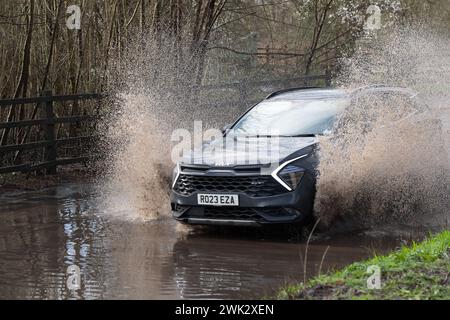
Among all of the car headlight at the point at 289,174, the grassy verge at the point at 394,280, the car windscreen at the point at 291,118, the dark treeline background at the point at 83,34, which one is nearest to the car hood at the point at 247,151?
the car headlight at the point at 289,174

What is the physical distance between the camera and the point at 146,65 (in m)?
17.1

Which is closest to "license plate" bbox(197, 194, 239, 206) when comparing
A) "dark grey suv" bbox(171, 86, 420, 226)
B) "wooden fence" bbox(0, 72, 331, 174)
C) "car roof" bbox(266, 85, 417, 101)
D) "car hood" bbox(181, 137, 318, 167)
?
"dark grey suv" bbox(171, 86, 420, 226)

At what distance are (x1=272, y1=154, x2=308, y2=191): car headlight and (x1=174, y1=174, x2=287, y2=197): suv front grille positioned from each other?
54 millimetres

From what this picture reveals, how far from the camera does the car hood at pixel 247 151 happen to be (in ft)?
30.7

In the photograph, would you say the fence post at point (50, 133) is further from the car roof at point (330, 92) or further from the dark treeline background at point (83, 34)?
the car roof at point (330, 92)

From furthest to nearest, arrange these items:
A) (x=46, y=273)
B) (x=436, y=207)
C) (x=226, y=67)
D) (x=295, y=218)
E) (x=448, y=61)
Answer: (x=448, y=61), (x=226, y=67), (x=436, y=207), (x=295, y=218), (x=46, y=273)

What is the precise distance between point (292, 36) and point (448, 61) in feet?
17.0

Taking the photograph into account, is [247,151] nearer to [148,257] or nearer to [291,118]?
[291,118]

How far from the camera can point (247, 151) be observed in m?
9.59

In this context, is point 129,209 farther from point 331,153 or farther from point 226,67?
point 226,67

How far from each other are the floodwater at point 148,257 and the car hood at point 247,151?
864 mm

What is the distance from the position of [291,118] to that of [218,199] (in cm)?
193

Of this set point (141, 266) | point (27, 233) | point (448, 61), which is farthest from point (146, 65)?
point (448, 61)
